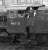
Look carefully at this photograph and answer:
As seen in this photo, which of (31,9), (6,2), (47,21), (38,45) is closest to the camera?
(47,21)

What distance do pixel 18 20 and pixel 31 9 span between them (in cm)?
58

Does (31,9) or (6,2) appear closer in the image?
(31,9)

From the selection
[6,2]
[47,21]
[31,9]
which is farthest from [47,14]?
[6,2]

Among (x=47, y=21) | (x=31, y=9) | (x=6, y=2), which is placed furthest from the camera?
(x=6, y=2)

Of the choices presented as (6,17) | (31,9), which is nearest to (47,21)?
(31,9)

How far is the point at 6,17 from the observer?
3.07 m

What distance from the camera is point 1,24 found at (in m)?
3.05

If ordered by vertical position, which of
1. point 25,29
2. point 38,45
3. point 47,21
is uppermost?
point 47,21

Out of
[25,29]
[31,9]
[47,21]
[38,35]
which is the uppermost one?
[31,9]

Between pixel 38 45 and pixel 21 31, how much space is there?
62cm

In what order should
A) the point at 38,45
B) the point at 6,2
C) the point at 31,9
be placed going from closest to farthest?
the point at 38,45, the point at 31,9, the point at 6,2

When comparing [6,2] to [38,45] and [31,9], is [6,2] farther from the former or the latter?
[38,45]

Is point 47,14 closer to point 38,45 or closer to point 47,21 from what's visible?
point 47,21

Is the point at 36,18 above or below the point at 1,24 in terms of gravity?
above
